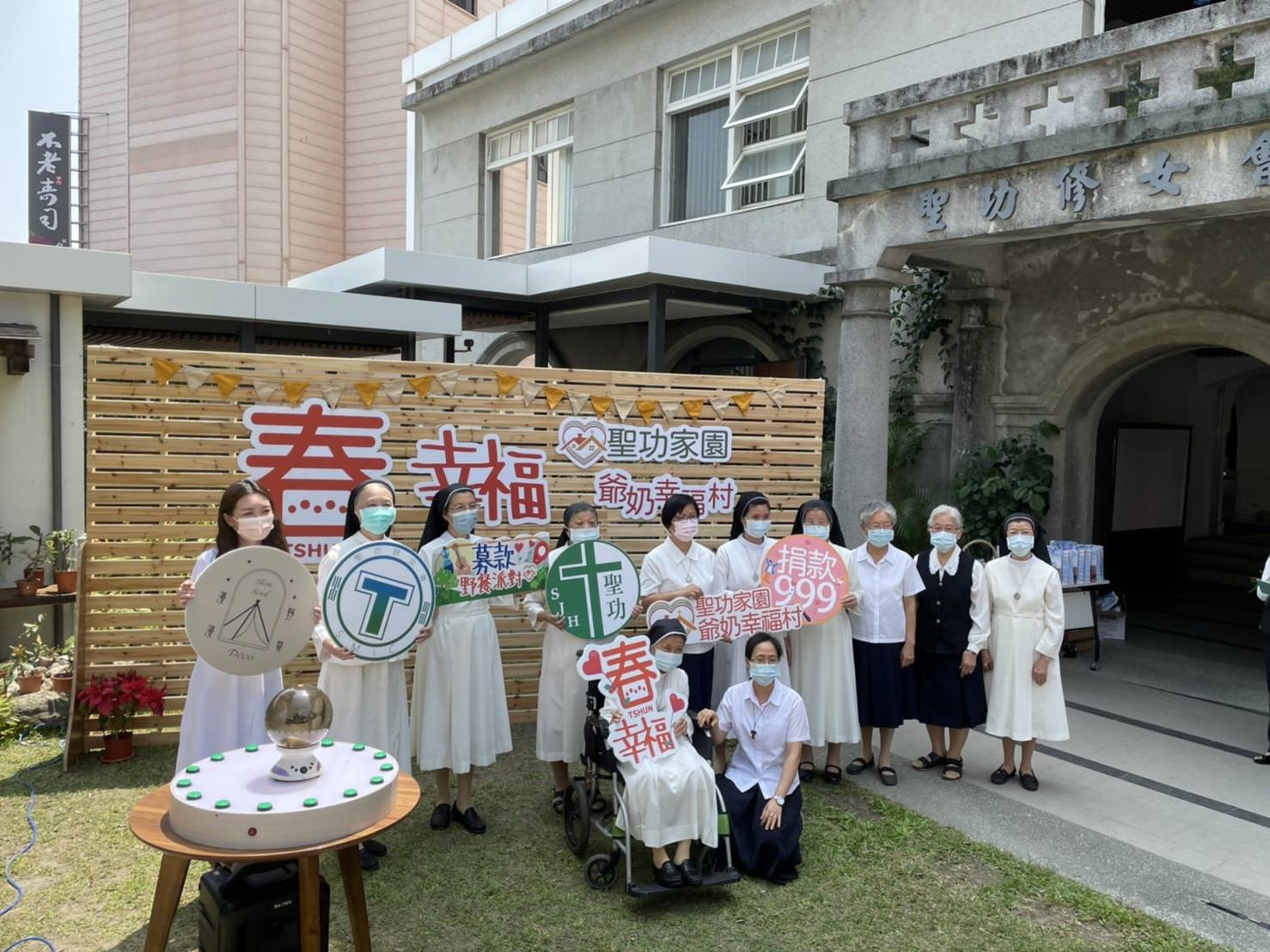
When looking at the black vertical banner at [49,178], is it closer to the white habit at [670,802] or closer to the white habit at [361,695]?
the white habit at [361,695]

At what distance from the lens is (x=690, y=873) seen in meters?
4.12

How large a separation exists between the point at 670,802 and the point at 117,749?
12.1 ft

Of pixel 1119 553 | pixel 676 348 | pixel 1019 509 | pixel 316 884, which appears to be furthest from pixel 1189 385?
pixel 316 884

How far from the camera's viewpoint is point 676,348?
13.4 m

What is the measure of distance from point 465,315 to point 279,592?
967 cm

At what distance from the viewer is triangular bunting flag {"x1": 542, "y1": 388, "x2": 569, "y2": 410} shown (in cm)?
662

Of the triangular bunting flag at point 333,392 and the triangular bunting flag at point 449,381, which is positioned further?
the triangular bunting flag at point 449,381

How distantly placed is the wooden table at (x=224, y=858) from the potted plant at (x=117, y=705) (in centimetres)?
263

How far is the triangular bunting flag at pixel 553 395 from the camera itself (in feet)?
21.7

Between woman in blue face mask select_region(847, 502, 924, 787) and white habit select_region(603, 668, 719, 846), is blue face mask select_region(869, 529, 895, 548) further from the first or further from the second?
white habit select_region(603, 668, 719, 846)

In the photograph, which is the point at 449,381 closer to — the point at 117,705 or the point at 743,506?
the point at 743,506

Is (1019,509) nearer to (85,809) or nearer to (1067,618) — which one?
(1067,618)

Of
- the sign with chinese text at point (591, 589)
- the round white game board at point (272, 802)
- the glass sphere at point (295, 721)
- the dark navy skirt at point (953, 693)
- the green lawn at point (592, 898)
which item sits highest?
the sign with chinese text at point (591, 589)

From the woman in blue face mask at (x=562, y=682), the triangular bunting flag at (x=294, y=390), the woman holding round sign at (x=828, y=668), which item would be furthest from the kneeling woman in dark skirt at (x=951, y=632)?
the triangular bunting flag at (x=294, y=390)
